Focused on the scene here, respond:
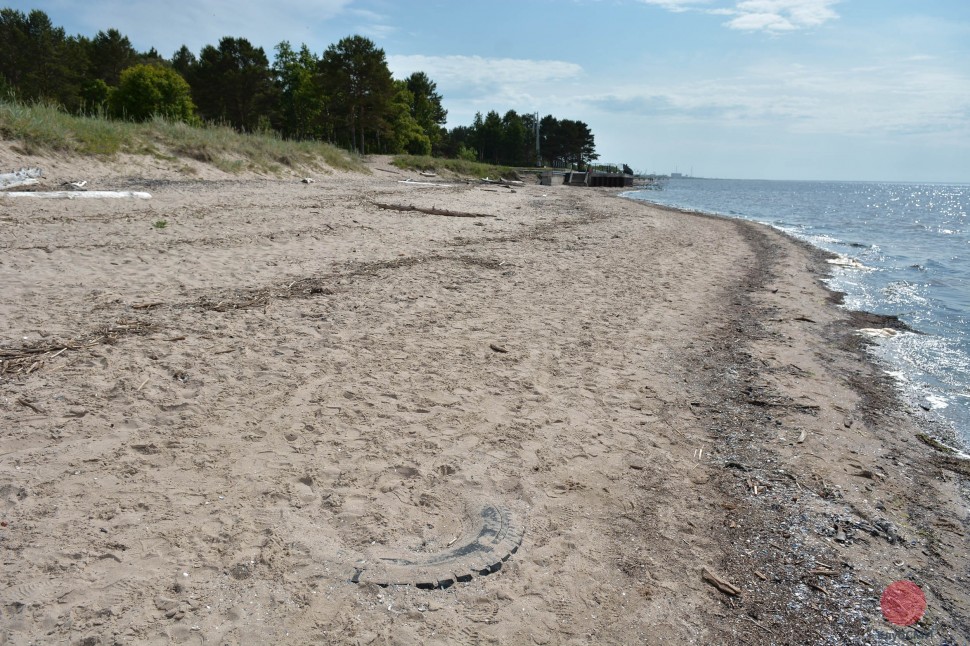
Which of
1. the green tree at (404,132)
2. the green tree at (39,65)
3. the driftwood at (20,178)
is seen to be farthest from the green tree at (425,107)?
the driftwood at (20,178)

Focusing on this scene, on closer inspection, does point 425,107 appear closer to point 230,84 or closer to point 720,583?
point 230,84

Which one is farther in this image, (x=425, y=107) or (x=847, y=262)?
(x=425, y=107)

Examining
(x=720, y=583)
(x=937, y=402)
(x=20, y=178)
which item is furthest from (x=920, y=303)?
(x=20, y=178)

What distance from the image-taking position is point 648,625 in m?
2.62

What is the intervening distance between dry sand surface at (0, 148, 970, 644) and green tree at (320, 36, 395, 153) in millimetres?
40885

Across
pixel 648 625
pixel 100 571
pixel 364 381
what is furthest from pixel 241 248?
pixel 648 625

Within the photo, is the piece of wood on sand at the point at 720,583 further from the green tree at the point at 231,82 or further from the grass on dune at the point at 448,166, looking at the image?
the green tree at the point at 231,82

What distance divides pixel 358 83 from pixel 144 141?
3218cm

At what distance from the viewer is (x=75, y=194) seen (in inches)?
401

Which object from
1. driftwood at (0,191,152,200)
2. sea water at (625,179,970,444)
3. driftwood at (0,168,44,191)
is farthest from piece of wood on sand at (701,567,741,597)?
driftwood at (0,168,44,191)

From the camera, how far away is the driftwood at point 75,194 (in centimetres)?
978

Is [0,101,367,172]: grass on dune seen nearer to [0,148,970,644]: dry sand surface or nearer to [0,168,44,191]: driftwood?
[0,168,44,191]: driftwood

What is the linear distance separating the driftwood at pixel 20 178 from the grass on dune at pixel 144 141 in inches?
44.3

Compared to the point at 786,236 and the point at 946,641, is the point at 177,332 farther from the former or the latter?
the point at 786,236
